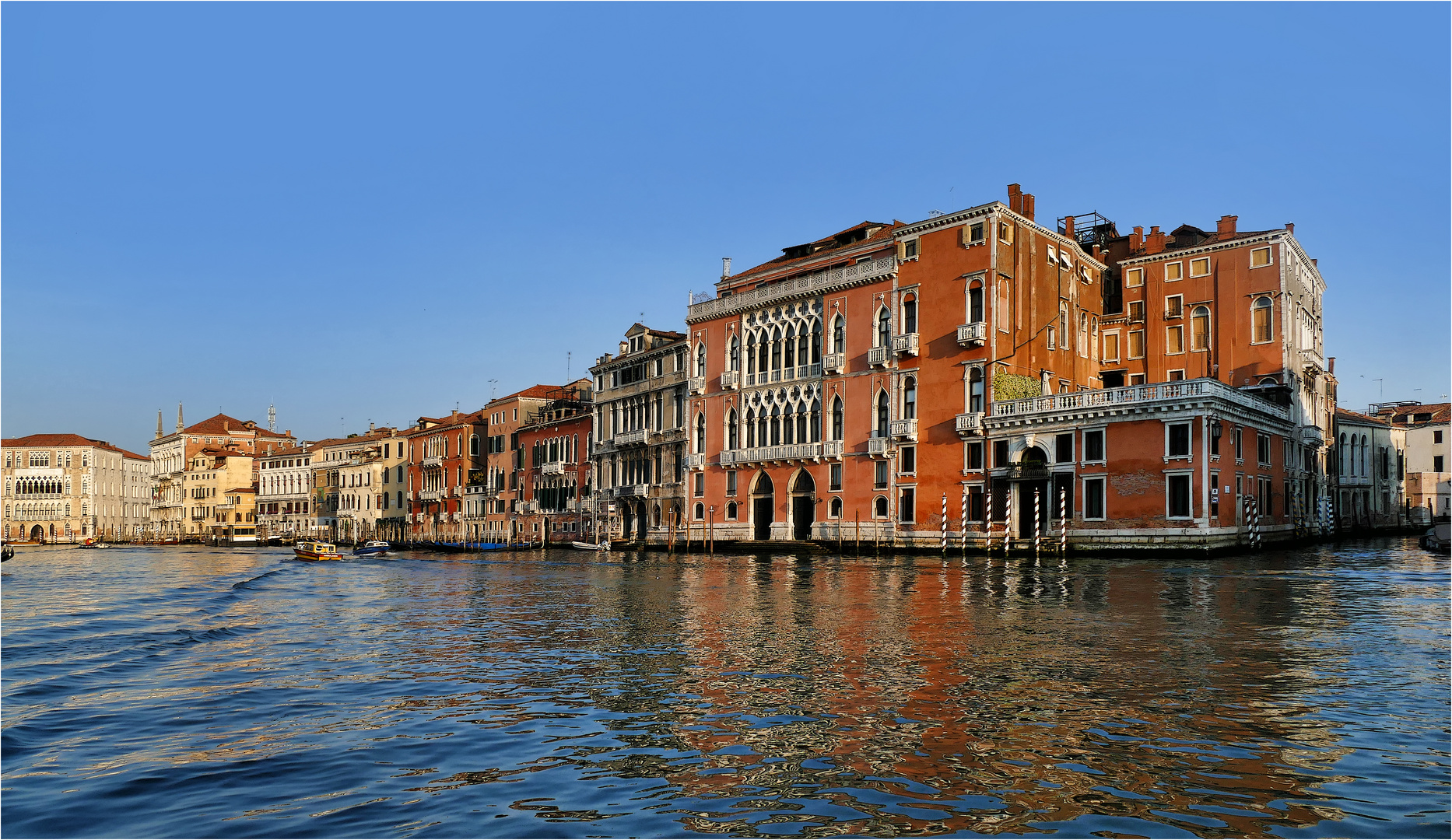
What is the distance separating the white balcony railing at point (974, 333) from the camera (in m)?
38.2

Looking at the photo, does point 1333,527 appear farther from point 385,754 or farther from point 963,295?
point 385,754

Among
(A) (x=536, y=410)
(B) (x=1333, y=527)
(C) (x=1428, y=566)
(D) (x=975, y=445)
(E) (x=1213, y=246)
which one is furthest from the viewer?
(A) (x=536, y=410)

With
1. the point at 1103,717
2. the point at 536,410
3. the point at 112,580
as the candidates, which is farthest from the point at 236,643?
the point at 536,410

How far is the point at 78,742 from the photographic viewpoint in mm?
7883

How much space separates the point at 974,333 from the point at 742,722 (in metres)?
31.7

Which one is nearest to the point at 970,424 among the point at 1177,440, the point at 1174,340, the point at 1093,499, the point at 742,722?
the point at 1093,499

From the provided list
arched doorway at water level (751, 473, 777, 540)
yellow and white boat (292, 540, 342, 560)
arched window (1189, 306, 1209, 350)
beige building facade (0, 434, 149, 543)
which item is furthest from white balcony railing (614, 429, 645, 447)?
beige building facade (0, 434, 149, 543)

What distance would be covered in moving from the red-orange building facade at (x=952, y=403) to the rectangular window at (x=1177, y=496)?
Answer: 2.1 inches

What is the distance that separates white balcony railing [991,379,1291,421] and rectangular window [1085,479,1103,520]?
8.27 feet

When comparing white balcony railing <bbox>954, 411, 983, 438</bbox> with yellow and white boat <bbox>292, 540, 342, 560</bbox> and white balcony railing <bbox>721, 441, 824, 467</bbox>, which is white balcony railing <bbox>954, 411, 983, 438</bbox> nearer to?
white balcony railing <bbox>721, 441, 824, 467</bbox>

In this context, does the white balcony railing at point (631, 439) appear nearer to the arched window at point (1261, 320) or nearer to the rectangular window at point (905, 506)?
the rectangular window at point (905, 506)

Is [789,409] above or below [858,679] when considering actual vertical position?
above

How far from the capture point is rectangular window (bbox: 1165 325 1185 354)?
4259 centimetres

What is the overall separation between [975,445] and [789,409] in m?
9.67
